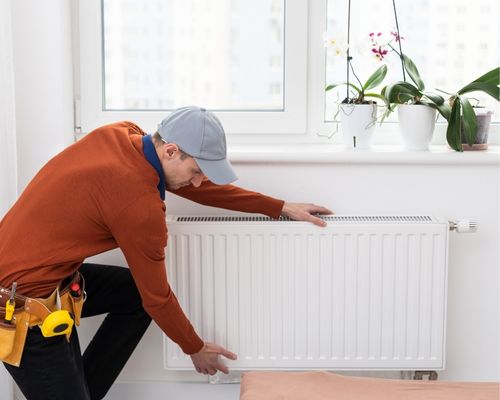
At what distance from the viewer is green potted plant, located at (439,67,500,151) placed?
1.98 m

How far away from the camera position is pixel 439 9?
7.06 feet

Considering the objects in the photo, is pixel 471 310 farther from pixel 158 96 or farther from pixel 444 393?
pixel 158 96

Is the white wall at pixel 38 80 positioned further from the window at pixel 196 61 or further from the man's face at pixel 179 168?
the man's face at pixel 179 168

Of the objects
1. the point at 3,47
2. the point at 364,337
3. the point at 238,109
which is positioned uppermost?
the point at 3,47

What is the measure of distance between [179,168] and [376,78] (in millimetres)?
766

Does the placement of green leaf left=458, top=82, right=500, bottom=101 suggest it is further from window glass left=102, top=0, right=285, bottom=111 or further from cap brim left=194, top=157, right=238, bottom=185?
cap brim left=194, top=157, right=238, bottom=185

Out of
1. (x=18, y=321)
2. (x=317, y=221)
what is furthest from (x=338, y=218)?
(x=18, y=321)

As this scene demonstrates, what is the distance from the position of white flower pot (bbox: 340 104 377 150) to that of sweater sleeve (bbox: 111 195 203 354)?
72 cm

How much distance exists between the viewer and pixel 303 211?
6.44ft

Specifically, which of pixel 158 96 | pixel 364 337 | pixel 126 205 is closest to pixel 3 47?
pixel 158 96

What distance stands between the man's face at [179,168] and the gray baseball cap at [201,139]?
0.08 feet

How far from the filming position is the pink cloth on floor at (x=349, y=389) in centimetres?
159

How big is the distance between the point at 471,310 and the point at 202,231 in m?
0.83

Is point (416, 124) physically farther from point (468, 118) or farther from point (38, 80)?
point (38, 80)
